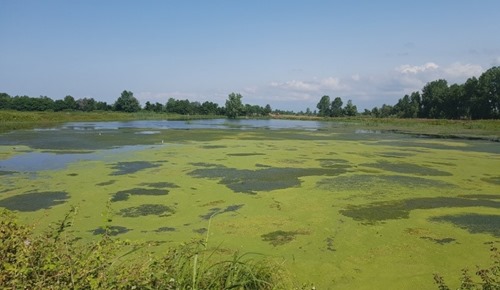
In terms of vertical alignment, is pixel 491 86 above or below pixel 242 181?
above

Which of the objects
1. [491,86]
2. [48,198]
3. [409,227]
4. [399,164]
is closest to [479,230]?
[409,227]

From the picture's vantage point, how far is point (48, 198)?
6430mm

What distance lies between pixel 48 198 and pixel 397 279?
5645mm

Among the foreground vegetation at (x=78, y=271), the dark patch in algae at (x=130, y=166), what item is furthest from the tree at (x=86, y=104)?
the foreground vegetation at (x=78, y=271)

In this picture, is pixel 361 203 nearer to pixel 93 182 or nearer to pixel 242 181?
pixel 242 181

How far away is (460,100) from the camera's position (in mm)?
41875

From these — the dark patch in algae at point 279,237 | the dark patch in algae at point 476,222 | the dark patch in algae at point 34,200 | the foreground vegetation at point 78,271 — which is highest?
the foreground vegetation at point 78,271

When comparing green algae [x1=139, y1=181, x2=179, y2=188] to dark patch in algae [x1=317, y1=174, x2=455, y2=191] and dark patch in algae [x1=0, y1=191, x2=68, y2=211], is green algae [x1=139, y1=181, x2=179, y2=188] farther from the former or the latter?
dark patch in algae [x1=317, y1=174, x2=455, y2=191]

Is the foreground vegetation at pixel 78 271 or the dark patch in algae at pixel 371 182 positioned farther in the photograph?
the dark patch in algae at pixel 371 182

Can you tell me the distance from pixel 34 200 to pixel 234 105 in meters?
66.3

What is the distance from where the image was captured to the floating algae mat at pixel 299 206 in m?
3.97

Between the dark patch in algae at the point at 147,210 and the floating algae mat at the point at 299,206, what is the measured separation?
43 mm

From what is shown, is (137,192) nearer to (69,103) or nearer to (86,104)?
(69,103)

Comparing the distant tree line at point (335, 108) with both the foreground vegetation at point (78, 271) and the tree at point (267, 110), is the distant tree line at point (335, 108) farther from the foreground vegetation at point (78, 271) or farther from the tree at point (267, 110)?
the foreground vegetation at point (78, 271)
